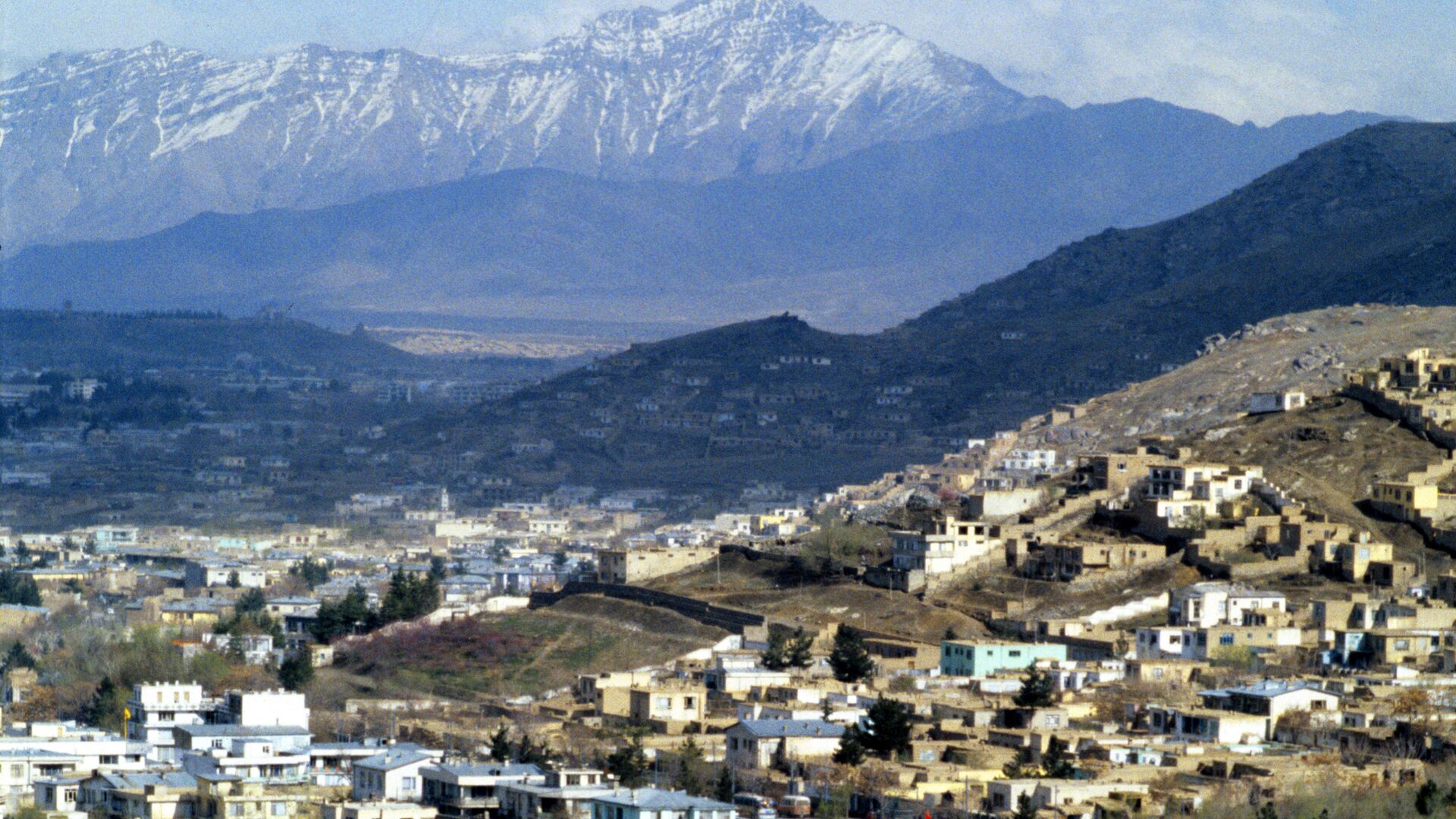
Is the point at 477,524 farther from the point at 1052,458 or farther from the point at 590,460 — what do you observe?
the point at 1052,458

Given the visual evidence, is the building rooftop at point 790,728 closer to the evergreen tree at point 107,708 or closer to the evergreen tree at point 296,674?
the evergreen tree at point 107,708

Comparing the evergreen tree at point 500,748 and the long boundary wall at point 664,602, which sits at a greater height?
the long boundary wall at point 664,602

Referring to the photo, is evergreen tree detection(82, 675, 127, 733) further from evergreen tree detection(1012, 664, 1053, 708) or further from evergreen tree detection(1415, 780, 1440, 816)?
evergreen tree detection(1415, 780, 1440, 816)

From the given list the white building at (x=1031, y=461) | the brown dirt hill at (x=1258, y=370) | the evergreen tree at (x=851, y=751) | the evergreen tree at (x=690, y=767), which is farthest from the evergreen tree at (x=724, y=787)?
the white building at (x=1031, y=461)

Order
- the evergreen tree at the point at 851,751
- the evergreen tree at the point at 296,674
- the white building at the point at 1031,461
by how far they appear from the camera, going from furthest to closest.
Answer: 1. the white building at the point at 1031,461
2. the evergreen tree at the point at 296,674
3. the evergreen tree at the point at 851,751

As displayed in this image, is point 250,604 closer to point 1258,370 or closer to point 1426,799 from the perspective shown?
point 1258,370

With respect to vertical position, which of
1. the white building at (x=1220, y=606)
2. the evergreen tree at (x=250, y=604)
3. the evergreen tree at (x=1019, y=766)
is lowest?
the evergreen tree at (x=1019, y=766)

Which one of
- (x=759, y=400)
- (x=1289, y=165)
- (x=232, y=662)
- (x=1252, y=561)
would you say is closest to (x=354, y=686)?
(x=232, y=662)
